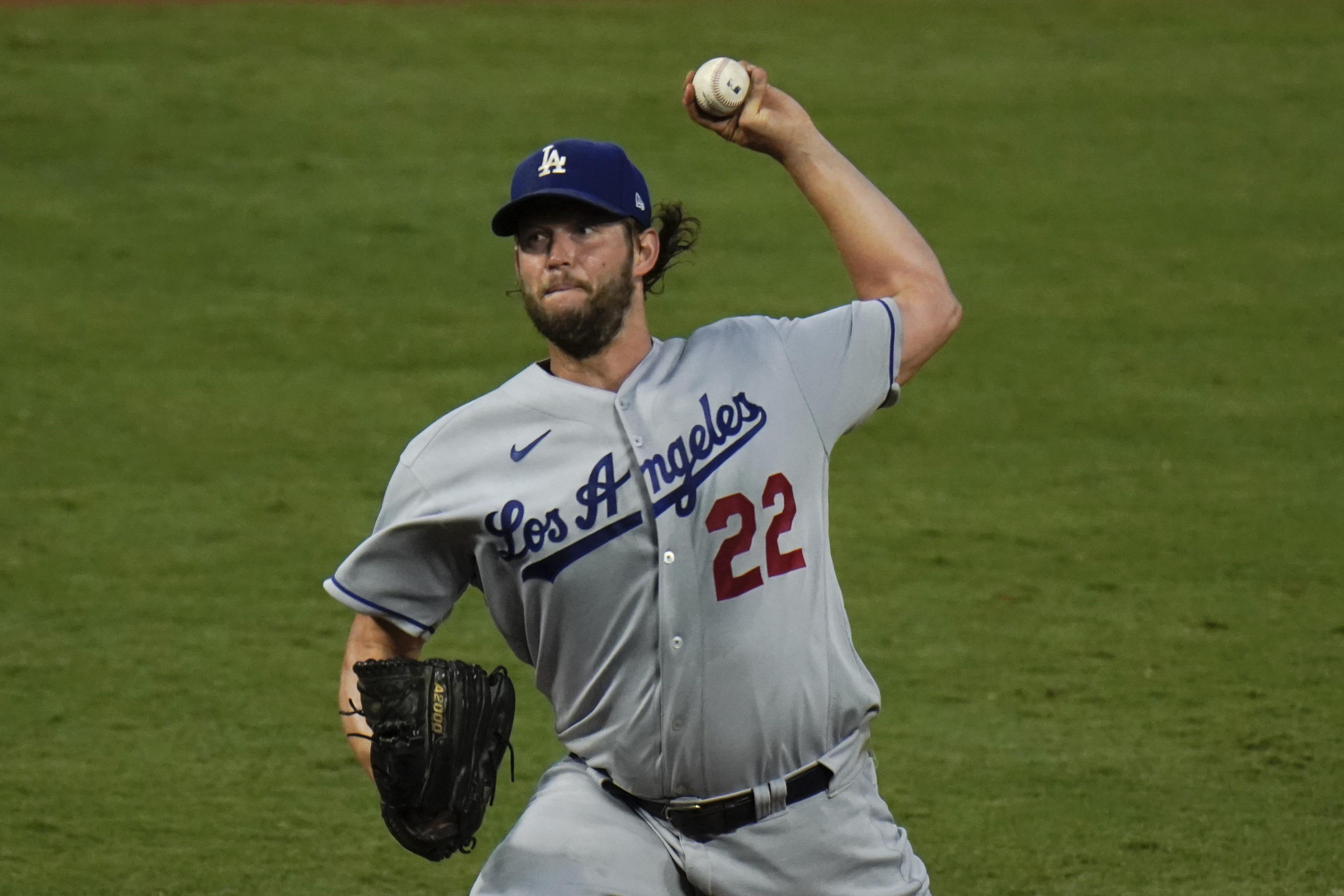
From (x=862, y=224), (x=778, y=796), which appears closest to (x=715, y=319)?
(x=862, y=224)

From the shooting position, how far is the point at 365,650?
3.20 metres

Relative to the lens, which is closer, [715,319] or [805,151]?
[805,151]

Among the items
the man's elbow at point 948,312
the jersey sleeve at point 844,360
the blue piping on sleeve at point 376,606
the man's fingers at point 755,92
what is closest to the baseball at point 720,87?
the man's fingers at point 755,92

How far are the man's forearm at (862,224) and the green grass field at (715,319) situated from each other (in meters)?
1.87

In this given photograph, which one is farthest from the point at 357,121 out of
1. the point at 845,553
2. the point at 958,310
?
the point at 958,310

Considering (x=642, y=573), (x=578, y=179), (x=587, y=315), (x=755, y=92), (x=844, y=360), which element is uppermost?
(x=755, y=92)

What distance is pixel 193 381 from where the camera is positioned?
7879mm

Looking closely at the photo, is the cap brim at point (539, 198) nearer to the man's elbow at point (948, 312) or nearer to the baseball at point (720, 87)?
the baseball at point (720, 87)

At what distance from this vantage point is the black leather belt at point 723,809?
3.12 m

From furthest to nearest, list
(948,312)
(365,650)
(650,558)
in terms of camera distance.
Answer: (948,312) → (365,650) → (650,558)

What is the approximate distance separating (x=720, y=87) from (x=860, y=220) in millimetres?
344

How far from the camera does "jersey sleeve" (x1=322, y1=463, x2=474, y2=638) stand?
3115 millimetres

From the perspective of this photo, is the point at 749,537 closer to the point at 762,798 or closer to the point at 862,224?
the point at 762,798

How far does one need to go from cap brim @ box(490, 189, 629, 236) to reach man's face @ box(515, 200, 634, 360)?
0.6 inches
